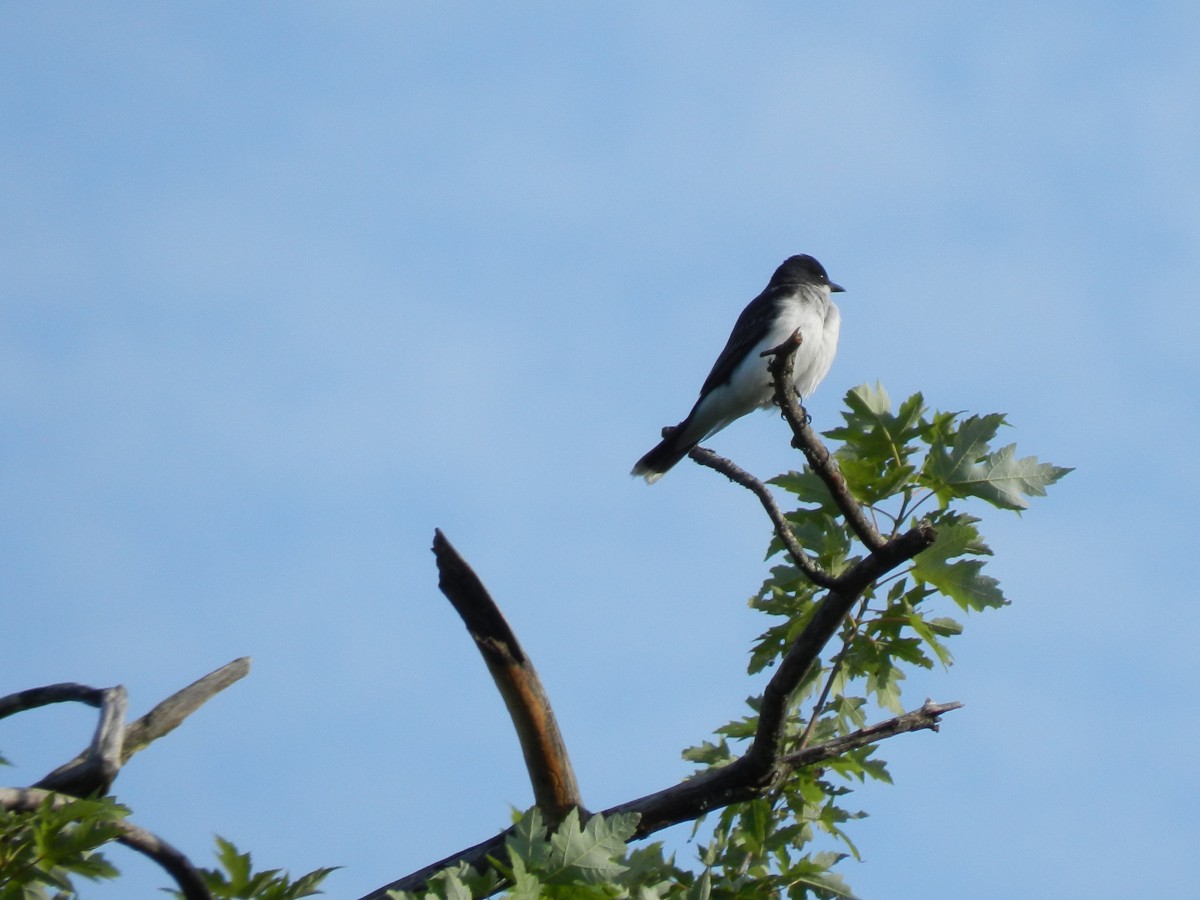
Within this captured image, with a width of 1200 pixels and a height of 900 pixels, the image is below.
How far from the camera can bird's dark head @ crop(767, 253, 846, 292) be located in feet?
38.3

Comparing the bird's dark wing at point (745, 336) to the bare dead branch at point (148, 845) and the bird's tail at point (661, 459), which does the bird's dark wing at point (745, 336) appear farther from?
the bare dead branch at point (148, 845)

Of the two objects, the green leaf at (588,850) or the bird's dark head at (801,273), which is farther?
the bird's dark head at (801,273)

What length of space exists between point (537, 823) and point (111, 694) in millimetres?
1893

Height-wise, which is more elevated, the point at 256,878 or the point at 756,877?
the point at 256,878

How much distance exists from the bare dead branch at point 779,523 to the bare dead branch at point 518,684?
917 mm

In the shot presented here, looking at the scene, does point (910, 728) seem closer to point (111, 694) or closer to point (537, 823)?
point (537, 823)

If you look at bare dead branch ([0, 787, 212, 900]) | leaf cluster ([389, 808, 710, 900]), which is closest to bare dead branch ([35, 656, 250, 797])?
bare dead branch ([0, 787, 212, 900])

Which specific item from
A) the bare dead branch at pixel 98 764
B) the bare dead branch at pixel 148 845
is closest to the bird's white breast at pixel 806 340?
the bare dead branch at pixel 98 764

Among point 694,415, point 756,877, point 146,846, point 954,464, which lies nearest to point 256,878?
point 146,846

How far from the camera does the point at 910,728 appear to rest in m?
4.57

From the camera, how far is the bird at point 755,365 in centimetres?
1035

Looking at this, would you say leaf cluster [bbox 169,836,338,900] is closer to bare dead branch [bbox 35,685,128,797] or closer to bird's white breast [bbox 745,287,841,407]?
bare dead branch [bbox 35,685,128,797]

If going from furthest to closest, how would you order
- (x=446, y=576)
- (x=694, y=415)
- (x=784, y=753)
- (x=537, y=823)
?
(x=694, y=415), (x=784, y=753), (x=446, y=576), (x=537, y=823)

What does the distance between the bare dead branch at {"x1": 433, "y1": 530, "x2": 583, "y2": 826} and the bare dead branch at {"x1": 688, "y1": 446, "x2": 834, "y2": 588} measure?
917 millimetres
